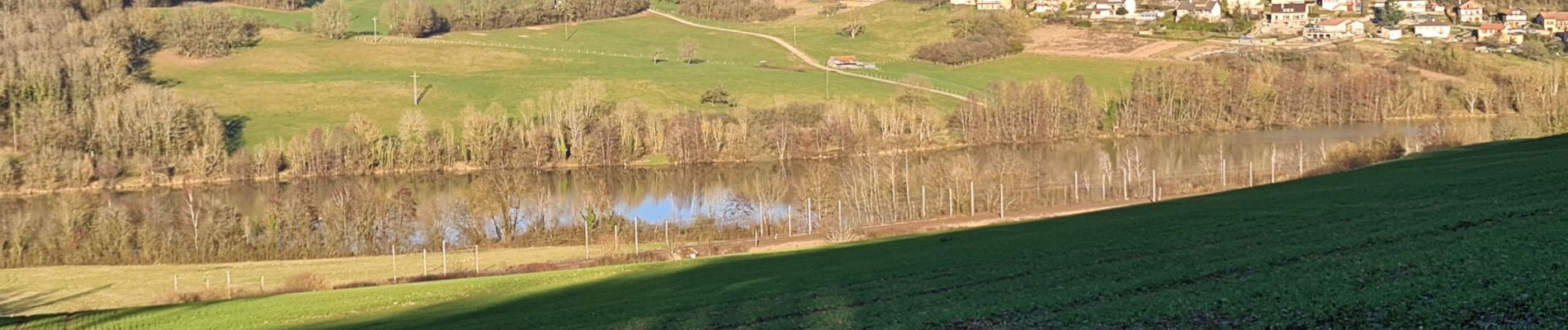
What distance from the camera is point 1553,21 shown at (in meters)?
174

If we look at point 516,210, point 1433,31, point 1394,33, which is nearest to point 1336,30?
point 1394,33

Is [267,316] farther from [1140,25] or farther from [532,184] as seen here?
[1140,25]

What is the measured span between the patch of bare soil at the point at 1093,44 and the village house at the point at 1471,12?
5274 cm

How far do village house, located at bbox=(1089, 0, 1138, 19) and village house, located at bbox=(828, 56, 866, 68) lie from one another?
39677 mm

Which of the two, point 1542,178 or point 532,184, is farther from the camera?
point 532,184

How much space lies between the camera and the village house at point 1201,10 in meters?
183

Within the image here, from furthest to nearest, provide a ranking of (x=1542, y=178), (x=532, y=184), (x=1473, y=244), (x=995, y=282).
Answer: (x=532, y=184)
(x=1542, y=178)
(x=995, y=282)
(x=1473, y=244)

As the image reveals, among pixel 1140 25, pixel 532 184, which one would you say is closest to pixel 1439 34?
pixel 1140 25

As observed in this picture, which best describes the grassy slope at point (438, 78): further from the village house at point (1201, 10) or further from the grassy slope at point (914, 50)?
the village house at point (1201, 10)

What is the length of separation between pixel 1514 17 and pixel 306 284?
169941mm

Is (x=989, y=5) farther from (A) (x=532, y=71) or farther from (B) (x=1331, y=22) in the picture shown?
(A) (x=532, y=71)

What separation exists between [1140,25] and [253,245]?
428 ft

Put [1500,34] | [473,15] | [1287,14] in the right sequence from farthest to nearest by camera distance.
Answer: [473,15], [1287,14], [1500,34]

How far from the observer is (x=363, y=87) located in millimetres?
137250
